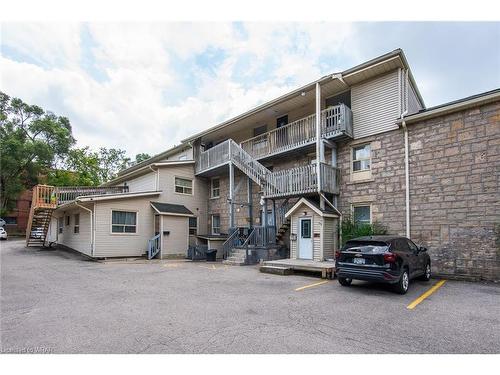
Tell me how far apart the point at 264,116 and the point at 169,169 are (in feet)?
24.4

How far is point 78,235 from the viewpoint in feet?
58.9

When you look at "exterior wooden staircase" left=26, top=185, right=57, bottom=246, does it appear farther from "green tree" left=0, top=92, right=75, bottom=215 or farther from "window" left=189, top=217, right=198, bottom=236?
"green tree" left=0, top=92, right=75, bottom=215

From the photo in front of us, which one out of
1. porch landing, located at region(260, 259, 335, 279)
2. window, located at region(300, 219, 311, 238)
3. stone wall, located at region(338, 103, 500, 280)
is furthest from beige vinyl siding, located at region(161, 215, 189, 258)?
stone wall, located at region(338, 103, 500, 280)

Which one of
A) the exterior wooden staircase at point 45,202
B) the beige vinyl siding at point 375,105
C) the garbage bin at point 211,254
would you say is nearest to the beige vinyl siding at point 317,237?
the beige vinyl siding at point 375,105

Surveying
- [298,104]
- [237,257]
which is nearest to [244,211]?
[237,257]

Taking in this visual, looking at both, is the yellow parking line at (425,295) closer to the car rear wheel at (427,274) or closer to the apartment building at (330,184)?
the car rear wheel at (427,274)

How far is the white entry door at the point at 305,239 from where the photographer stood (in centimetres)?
1327

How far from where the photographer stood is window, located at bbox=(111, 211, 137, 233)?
54.5ft

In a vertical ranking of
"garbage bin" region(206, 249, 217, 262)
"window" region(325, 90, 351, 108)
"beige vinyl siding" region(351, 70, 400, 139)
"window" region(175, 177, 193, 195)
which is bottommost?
"garbage bin" region(206, 249, 217, 262)

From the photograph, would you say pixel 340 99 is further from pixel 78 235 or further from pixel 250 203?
pixel 78 235

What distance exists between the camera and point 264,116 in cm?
1758

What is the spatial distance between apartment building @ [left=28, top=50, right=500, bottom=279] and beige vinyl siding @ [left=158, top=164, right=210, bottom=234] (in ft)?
0.26

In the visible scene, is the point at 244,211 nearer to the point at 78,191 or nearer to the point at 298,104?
the point at 298,104

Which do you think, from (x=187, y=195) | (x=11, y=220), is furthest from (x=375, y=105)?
(x=11, y=220)
